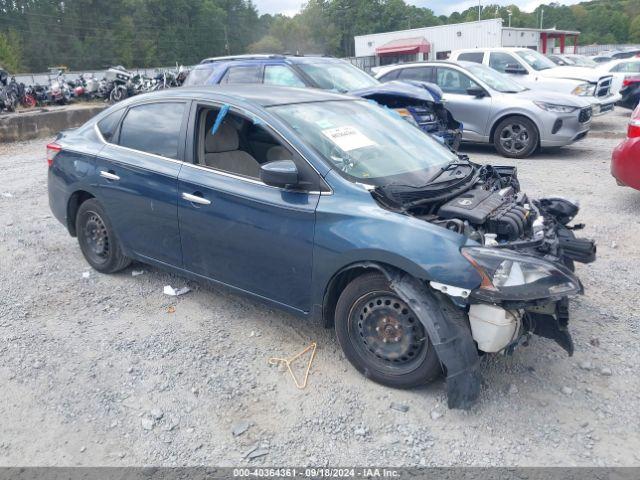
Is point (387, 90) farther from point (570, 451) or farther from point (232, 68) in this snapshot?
point (570, 451)

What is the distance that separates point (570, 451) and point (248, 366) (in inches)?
76.6

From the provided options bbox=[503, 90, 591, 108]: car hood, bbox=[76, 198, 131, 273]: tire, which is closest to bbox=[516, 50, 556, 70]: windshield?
bbox=[503, 90, 591, 108]: car hood

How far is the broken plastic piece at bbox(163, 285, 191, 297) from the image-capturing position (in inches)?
192

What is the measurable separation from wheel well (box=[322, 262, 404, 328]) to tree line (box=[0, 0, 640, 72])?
55965 millimetres

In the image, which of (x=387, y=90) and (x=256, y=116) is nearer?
(x=256, y=116)

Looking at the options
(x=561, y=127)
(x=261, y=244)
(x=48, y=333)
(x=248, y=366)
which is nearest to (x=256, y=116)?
(x=261, y=244)

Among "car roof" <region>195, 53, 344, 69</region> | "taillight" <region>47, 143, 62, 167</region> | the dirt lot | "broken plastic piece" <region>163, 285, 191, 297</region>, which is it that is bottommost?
the dirt lot

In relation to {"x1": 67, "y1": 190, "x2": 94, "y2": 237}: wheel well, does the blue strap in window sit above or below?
above

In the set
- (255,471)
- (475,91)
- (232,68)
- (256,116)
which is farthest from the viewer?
(475,91)

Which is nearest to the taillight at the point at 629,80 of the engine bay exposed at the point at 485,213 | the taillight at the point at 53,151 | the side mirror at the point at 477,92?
the side mirror at the point at 477,92

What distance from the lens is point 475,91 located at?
10.3m

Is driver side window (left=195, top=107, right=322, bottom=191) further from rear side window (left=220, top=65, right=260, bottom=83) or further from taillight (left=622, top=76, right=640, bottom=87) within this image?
taillight (left=622, top=76, right=640, bottom=87)

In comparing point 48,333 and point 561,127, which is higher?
point 561,127

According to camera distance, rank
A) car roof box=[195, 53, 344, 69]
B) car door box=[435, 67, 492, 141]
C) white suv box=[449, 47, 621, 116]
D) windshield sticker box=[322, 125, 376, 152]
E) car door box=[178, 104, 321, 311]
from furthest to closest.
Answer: white suv box=[449, 47, 621, 116] < car door box=[435, 67, 492, 141] < car roof box=[195, 53, 344, 69] < windshield sticker box=[322, 125, 376, 152] < car door box=[178, 104, 321, 311]
